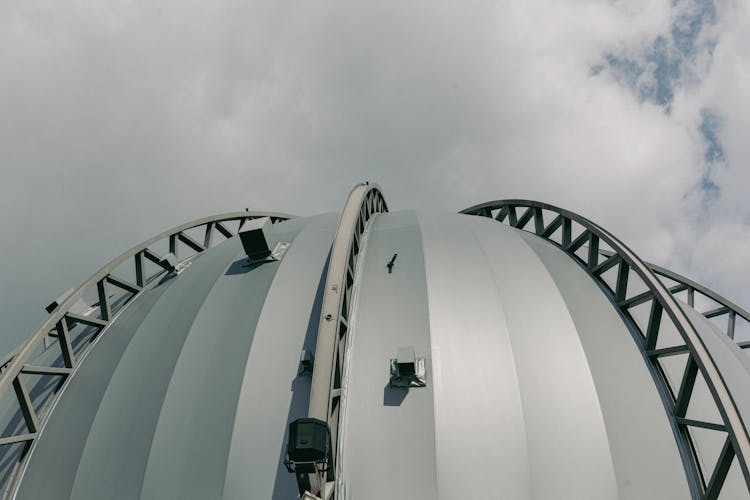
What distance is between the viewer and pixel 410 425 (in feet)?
43.3

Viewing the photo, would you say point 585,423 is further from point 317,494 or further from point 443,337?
point 317,494

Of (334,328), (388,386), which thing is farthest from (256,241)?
(388,386)

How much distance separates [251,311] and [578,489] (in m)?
12.0

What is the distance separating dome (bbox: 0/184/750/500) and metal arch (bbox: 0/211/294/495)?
11 centimetres

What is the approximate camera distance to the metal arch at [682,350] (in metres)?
12.7

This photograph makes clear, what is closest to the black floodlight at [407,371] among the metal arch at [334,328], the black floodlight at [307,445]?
the metal arch at [334,328]

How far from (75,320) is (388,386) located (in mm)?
14377

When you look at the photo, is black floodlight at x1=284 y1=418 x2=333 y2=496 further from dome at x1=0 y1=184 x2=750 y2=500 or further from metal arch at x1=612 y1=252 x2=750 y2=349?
metal arch at x1=612 y1=252 x2=750 y2=349

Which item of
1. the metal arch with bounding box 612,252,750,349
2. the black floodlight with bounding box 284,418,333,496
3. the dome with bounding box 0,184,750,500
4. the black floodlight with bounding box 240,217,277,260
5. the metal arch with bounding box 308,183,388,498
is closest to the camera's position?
the black floodlight with bounding box 284,418,333,496

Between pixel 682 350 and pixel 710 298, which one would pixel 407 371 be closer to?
pixel 682 350

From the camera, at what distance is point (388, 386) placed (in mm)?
14008

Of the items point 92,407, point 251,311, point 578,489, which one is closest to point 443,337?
point 578,489

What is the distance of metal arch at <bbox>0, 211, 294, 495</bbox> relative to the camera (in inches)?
629

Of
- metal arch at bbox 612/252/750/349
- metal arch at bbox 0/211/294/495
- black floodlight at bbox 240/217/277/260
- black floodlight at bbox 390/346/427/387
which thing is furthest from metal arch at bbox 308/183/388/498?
metal arch at bbox 612/252/750/349
